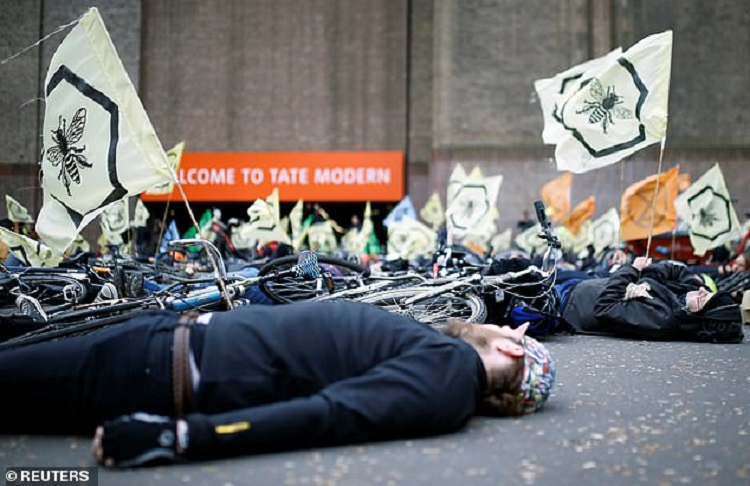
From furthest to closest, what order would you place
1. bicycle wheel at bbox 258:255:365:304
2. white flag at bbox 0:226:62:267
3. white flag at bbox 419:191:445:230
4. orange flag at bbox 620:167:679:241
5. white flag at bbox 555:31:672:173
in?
white flag at bbox 419:191:445:230
orange flag at bbox 620:167:679:241
white flag at bbox 555:31:672:173
white flag at bbox 0:226:62:267
bicycle wheel at bbox 258:255:365:304

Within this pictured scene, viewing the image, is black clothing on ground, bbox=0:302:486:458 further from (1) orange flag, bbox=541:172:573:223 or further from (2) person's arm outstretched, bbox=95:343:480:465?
(1) orange flag, bbox=541:172:573:223

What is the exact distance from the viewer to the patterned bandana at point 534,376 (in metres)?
3.46

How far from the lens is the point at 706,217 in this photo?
1555cm

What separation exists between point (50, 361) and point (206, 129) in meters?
31.0

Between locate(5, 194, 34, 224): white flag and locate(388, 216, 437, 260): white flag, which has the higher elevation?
locate(5, 194, 34, 224): white flag

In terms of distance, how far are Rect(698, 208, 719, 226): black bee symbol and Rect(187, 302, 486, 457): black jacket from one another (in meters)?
13.4

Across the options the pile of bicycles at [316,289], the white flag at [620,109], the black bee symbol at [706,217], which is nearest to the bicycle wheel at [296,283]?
the pile of bicycles at [316,289]

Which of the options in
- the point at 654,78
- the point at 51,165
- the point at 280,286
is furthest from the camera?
the point at 654,78

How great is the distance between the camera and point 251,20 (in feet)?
108

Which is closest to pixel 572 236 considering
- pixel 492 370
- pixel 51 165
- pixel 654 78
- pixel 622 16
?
pixel 622 16

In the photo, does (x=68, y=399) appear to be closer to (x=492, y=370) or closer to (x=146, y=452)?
(x=146, y=452)

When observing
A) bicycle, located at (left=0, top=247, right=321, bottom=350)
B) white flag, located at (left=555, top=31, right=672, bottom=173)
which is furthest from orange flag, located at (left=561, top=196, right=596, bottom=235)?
bicycle, located at (left=0, top=247, right=321, bottom=350)
